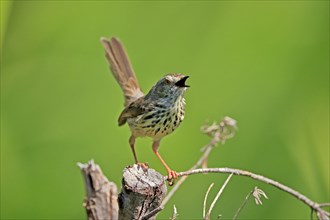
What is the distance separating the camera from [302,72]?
2.51 m

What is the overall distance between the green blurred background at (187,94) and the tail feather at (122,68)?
0.14 meters

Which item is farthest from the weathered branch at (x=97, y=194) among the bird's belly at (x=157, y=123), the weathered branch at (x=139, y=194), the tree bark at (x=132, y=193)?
the bird's belly at (x=157, y=123)

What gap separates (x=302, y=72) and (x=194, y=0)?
49 centimetres

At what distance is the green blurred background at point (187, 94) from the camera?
89.9 inches

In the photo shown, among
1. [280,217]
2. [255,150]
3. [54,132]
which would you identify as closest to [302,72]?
[255,150]

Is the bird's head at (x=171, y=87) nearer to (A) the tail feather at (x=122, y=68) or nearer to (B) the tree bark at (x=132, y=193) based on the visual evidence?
(A) the tail feather at (x=122, y=68)

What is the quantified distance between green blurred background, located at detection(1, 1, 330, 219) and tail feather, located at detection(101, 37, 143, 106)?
144mm

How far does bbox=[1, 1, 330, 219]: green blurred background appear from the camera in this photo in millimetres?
2283

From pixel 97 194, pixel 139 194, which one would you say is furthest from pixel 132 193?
pixel 97 194

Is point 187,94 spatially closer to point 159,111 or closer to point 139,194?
point 159,111

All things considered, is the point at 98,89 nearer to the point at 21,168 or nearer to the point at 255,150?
the point at 21,168

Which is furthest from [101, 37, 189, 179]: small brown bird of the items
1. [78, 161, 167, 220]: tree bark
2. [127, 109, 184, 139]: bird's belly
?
[78, 161, 167, 220]: tree bark

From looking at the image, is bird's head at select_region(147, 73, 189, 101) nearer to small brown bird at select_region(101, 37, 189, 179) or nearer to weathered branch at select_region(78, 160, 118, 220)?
small brown bird at select_region(101, 37, 189, 179)

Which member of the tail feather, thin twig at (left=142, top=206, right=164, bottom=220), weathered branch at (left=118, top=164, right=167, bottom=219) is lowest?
thin twig at (left=142, top=206, right=164, bottom=220)
